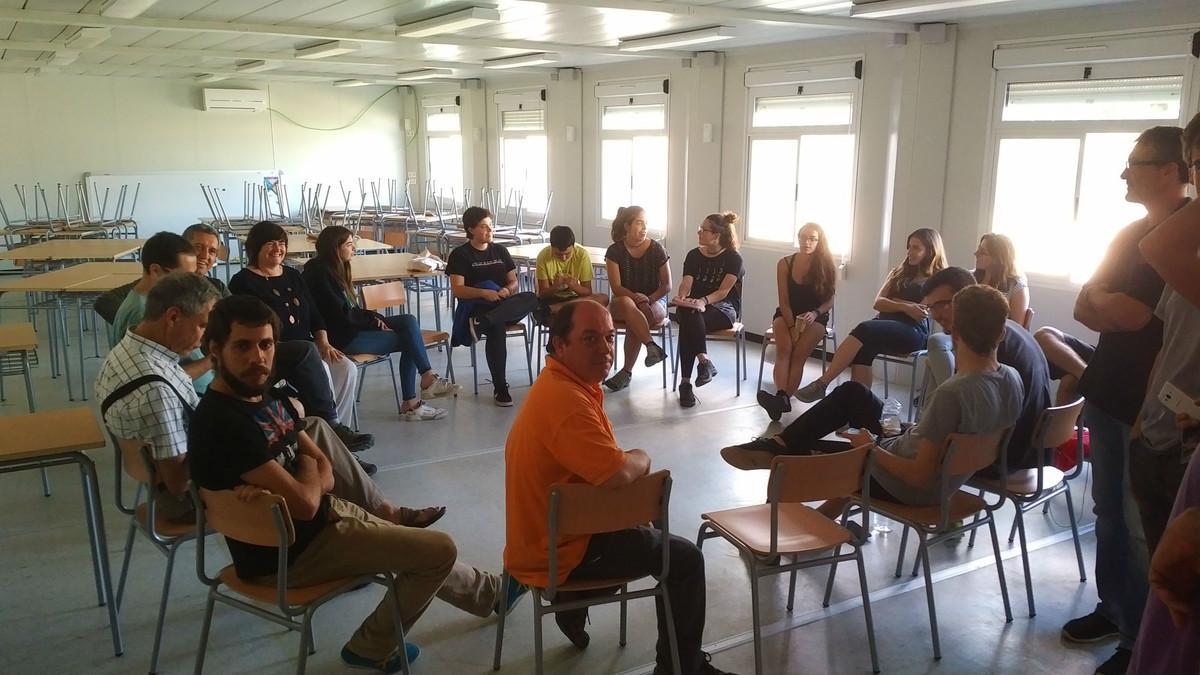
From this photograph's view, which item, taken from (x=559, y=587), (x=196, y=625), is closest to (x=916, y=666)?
(x=559, y=587)

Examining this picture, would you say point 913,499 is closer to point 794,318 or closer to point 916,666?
point 916,666

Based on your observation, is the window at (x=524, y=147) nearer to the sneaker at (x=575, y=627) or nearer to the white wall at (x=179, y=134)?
the white wall at (x=179, y=134)

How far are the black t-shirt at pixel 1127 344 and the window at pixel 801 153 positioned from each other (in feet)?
12.8

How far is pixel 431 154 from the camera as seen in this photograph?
1257 cm

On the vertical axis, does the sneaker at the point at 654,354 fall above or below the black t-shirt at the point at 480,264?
below

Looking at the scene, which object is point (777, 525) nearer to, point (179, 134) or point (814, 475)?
point (814, 475)

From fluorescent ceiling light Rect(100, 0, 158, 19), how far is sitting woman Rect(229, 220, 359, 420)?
5.75ft

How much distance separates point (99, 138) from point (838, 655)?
1167cm

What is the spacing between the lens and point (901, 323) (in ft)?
15.9

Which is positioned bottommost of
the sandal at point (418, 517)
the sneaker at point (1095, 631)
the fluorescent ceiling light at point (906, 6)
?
the sneaker at point (1095, 631)

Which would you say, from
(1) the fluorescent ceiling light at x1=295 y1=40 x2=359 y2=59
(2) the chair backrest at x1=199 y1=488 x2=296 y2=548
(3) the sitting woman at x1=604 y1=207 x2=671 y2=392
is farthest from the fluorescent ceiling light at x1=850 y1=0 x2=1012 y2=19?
(1) the fluorescent ceiling light at x1=295 y1=40 x2=359 y2=59

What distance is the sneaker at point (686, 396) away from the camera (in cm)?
522

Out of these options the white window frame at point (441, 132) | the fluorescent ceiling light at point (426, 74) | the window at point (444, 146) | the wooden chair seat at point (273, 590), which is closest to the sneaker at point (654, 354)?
the wooden chair seat at point (273, 590)

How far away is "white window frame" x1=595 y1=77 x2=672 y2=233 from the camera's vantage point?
25.9 ft
